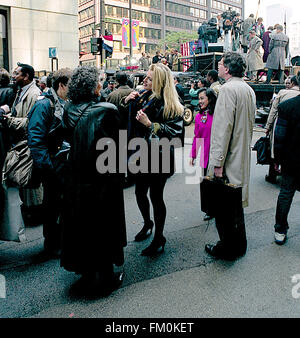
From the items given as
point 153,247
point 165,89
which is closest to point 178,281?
point 153,247

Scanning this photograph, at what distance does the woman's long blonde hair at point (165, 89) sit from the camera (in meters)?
3.78

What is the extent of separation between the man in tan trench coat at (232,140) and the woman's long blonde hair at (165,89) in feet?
1.48

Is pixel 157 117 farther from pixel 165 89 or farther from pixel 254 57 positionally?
pixel 254 57

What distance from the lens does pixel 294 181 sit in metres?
4.14

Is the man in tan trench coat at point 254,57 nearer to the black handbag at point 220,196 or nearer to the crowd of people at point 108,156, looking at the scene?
the crowd of people at point 108,156

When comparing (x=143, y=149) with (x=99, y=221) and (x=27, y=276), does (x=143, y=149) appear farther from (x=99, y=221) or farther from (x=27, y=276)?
(x=27, y=276)

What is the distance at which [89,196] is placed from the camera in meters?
3.04

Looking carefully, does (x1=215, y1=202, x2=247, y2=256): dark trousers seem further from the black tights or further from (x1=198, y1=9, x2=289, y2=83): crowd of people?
(x1=198, y1=9, x2=289, y2=83): crowd of people

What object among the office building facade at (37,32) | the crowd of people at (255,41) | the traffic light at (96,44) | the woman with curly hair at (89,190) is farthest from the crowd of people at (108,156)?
the office building facade at (37,32)

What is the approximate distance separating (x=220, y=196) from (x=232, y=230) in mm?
382

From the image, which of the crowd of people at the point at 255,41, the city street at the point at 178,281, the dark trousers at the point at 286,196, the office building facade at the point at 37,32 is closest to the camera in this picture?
the city street at the point at 178,281

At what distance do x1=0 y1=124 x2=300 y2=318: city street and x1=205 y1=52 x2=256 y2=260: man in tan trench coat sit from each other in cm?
40

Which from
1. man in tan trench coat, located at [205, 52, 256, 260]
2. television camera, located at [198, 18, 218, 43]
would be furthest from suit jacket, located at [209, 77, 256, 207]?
television camera, located at [198, 18, 218, 43]

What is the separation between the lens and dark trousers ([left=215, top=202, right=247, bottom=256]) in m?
3.73
